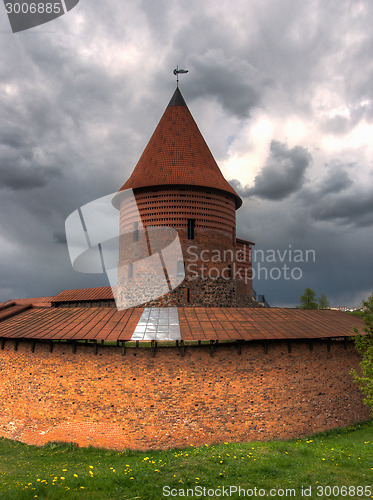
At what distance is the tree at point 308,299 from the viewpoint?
3553 cm

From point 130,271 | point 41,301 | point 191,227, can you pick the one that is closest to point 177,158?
point 191,227

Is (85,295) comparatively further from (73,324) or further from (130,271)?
(73,324)

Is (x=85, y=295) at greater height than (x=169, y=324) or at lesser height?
greater

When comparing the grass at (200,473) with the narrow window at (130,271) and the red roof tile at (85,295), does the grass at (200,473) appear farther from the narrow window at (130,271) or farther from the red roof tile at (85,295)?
the red roof tile at (85,295)

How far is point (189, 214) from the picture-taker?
1712 centimetres

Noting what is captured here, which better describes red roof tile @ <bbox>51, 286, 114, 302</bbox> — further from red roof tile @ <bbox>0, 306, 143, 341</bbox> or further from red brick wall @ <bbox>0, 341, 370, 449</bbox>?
red brick wall @ <bbox>0, 341, 370, 449</bbox>

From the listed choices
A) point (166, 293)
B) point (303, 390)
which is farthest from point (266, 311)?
point (166, 293)

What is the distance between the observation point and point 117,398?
10.2m

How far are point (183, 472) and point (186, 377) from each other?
3.51m

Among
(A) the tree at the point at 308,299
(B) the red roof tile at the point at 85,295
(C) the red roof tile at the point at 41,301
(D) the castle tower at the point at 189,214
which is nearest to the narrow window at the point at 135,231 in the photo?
(D) the castle tower at the point at 189,214

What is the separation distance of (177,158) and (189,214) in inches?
122

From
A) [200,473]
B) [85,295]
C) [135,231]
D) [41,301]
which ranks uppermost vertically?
[135,231]

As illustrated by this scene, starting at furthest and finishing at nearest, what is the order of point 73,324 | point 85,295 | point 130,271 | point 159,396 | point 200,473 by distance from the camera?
point 85,295 → point 130,271 → point 73,324 → point 159,396 → point 200,473

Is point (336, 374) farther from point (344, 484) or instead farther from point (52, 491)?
point (52, 491)
